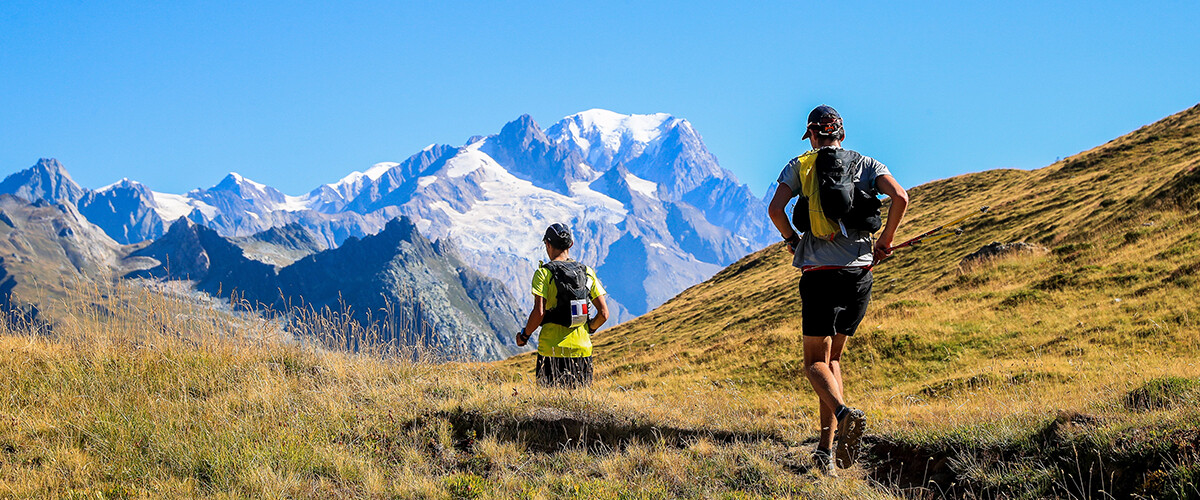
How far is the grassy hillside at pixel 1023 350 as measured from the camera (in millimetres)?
4855

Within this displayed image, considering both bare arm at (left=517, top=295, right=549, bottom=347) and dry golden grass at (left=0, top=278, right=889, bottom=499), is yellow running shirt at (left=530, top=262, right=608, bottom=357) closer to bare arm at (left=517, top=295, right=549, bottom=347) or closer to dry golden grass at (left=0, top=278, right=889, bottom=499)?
bare arm at (left=517, top=295, right=549, bottom=347)

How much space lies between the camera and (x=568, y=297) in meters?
6.96

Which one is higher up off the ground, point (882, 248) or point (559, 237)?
point (559, 237)

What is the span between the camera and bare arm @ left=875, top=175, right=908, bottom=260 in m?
5.14

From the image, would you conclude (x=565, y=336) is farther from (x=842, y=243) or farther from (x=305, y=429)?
(x=842, y=243)

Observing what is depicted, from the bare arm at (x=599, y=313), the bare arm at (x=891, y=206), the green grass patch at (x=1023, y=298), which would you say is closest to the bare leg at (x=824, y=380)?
the bare arm at (x=891, y=206)

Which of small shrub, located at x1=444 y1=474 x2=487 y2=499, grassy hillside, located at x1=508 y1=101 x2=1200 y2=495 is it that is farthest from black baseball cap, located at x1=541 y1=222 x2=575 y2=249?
grassy hillside, located at x1=508 y1=101 x2=1200 y2=495

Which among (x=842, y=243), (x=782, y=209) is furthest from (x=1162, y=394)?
(x=782, y=209)

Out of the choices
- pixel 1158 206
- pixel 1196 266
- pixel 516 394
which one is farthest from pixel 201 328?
pixel 1158 206

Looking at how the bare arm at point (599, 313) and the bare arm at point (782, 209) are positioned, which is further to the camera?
the bare arm at point (599, 313)

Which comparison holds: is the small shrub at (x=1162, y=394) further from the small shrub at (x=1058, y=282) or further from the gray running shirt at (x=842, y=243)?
the small shrub at (x=1058, y=282)

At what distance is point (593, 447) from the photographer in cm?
562

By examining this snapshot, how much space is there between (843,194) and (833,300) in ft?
2.69

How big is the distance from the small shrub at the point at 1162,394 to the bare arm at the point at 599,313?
182 inches
